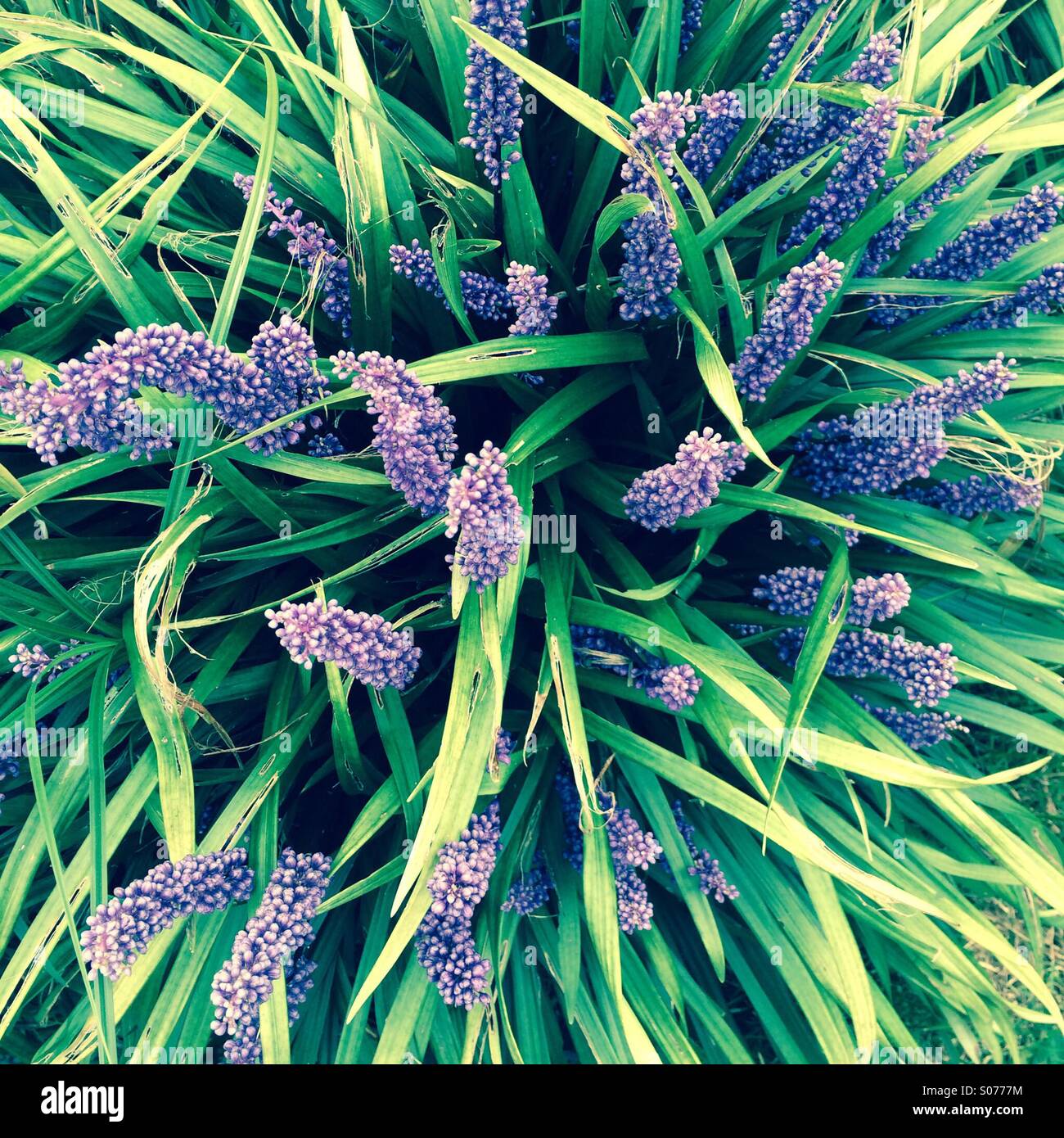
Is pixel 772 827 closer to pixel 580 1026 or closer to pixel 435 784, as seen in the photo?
pixel 435 784

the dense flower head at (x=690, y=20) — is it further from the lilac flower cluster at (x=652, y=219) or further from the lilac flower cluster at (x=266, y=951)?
the lilac flower cluster at (x=266, y=951)

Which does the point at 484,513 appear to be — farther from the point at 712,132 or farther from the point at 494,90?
the point at 712,132

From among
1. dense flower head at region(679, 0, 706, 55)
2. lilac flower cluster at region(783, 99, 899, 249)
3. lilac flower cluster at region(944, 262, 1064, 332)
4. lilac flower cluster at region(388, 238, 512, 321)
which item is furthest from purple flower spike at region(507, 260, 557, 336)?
lilac flower cluster at region(944, 262, 1064, 332)

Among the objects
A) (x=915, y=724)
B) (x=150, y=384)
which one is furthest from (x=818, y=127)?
(x=150, y=384)

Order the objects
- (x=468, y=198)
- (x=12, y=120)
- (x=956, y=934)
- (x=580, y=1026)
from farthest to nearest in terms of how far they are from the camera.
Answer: (x=956, y=934) → (x=580, y=1026) → (x=468, y=198) → (x=12, y=120)

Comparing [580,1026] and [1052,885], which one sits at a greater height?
[1052,885]
